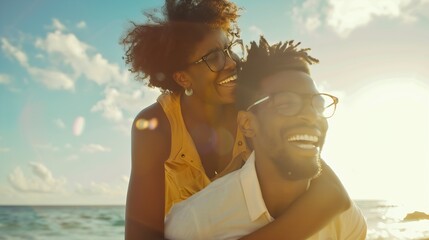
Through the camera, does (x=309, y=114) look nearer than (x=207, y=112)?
Yes

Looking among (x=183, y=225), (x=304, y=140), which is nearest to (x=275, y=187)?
(x=304, y=140)

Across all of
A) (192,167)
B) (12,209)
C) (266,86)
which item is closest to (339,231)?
(266,86)

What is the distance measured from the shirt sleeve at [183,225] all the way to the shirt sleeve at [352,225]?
1.08 m

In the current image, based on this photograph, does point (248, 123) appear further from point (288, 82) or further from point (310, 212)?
point (310, 212)

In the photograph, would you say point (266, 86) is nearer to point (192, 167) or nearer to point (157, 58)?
point (192, 167)

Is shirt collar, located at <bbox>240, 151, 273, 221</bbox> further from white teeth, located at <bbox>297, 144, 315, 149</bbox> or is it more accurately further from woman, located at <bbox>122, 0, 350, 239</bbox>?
woman, located at <bbox>122, 0, 350, 239</bbox>

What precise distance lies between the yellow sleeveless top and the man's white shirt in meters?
0.94

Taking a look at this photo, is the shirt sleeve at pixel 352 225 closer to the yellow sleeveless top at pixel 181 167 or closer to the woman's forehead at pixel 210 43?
the yellow sleeveless top at pixel 181 167

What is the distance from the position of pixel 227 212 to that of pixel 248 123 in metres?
0.70

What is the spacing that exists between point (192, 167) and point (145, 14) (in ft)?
5.31

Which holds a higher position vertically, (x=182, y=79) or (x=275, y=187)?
(x=182, y=79)

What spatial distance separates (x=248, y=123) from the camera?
3727 mm

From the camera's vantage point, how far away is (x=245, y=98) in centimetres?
384

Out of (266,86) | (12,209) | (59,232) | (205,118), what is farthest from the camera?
(12,209)
